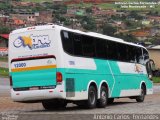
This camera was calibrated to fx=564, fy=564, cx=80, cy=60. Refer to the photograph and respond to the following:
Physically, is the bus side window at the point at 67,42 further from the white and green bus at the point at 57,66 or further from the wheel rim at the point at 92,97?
the wheel rim at the point at 92,97

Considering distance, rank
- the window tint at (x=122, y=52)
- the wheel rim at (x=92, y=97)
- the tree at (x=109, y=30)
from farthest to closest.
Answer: the tree at (x=109, y=30) → the window tint at (x=122, y=52) → the wheel rim at (x=92, y=97)

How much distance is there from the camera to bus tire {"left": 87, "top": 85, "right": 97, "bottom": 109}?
21391mm

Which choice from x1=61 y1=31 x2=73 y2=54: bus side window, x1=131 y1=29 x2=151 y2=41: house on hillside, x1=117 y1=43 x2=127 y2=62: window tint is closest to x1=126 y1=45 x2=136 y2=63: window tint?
x1=117 y1=43 x2=127 y2=62: window tint

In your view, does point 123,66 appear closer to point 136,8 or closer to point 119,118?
point 119,118

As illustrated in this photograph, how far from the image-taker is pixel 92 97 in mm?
21672

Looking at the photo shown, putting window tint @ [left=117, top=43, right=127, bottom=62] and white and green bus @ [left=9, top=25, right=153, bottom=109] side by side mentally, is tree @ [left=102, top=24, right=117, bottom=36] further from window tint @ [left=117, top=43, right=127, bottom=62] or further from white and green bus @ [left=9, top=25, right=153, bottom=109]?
white and green bus @ [left=9, top=25, right=153, bottom=109]

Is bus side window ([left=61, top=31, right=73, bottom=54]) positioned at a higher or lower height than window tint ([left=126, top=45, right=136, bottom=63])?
higher

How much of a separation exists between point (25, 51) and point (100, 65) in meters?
3.85

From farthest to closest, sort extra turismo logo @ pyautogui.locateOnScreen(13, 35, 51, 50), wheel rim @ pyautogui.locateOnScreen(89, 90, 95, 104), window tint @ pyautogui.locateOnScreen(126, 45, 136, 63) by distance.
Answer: window tint @ pyautogui.locateOnScreen(126, 45, 136, 63)
wheel rim @ pyautogui.locateOnScreen(89, 90, 95, 104)
extra turismo logo @ pyautogui.locateOnScreen(13, 35, 51, 50)

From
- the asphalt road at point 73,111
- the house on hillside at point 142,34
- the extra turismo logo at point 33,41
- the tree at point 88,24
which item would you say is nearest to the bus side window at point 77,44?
the extra turismo logo at point 33,41

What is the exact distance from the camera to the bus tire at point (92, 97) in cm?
2139

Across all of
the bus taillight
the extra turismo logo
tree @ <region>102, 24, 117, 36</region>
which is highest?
the extra turismo logo

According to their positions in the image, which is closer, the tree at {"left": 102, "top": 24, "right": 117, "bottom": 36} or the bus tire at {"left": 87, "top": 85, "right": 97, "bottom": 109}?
the bus tire at {"left": 87, "top": 85, "right": 97, "bottom": 109}

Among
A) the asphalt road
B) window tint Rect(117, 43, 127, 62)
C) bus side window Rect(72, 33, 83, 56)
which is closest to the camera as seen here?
the asphalt road
